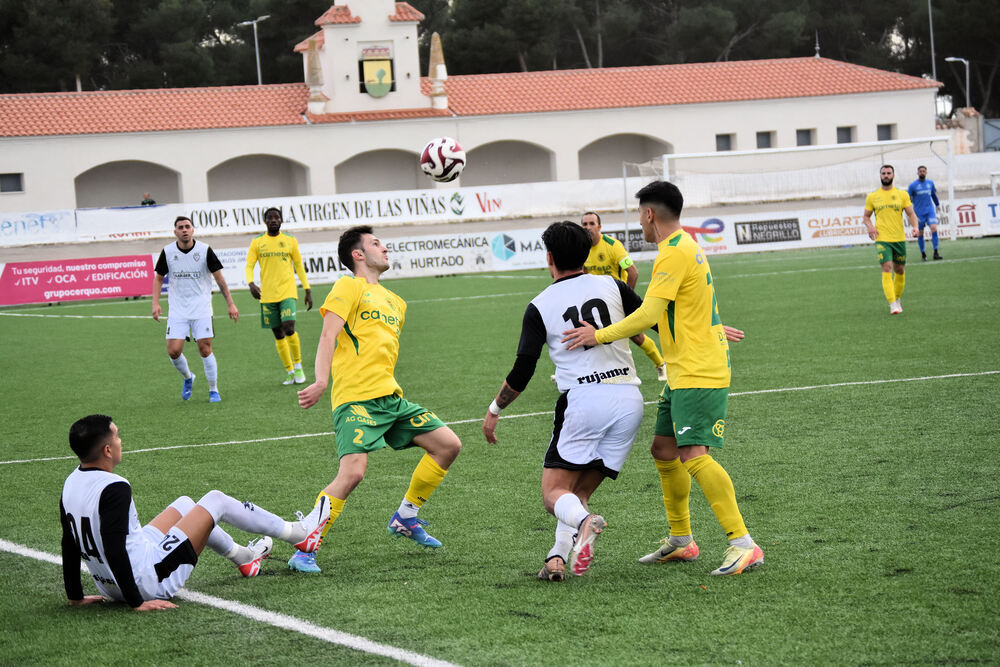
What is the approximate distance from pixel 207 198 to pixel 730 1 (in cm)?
3443

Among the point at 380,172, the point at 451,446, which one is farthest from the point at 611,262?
the point at 380,172

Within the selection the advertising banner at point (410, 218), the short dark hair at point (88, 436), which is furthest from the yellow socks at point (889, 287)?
the advertising banner at point (410, 218)

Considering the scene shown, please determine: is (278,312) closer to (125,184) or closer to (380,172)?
(380,172)

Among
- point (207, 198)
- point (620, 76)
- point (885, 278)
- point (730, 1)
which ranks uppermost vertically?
point (730, 1)

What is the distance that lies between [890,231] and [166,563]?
13541 mm

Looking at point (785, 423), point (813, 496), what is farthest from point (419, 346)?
point (813, 496)

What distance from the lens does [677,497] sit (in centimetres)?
581

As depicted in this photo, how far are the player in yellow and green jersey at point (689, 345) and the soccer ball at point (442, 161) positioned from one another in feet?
38.9

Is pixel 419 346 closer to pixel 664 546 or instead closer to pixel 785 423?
pixel 785 423

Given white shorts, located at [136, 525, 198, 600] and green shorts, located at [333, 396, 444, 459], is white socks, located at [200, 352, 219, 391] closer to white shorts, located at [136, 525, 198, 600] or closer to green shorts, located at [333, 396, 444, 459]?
green shorts, located at [333, 396, 444, 459]

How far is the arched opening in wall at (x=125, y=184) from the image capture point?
48500 mm

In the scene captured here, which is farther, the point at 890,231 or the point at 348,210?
the point at 348,210

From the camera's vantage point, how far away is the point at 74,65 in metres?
56.0

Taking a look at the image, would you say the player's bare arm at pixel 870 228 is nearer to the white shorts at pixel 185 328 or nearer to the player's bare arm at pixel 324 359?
the white shorts at pixel 185 328
